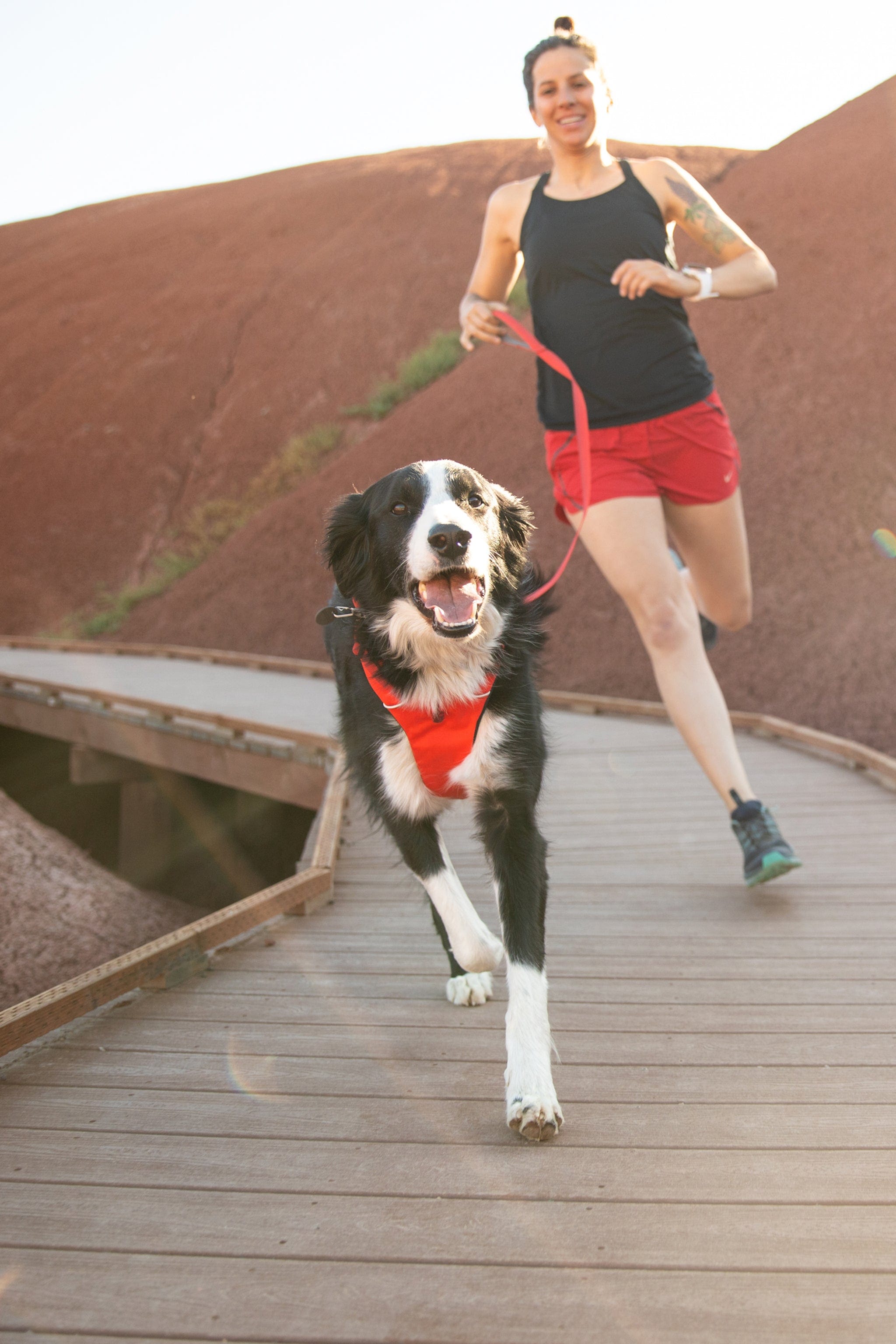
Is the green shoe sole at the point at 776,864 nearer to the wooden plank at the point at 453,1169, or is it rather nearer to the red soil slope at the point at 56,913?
the wooden plank at the point at 453,1169

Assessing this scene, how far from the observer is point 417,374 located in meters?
21.8

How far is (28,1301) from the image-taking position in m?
1.35

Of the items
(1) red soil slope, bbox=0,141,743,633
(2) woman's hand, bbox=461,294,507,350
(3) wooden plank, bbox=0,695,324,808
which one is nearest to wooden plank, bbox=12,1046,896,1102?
(2) woman's hand, bbox=461,294,507,350

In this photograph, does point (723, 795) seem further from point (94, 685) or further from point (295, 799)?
point (94, 685)

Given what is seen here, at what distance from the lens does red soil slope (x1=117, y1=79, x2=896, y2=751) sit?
10188 millimetres

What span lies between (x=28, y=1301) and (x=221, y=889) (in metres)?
7.25

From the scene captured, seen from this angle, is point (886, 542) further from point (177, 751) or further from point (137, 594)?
point (137, 594)

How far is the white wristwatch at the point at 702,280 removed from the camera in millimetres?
3020

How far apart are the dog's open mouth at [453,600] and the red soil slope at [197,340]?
2340cm

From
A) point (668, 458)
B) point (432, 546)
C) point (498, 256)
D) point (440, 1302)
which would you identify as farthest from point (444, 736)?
point (498, 256)

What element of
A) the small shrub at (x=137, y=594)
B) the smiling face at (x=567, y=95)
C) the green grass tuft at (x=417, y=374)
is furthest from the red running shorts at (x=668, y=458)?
the small shrub at (x=137, y=594)

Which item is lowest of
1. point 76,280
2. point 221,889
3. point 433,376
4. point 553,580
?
point 221,889

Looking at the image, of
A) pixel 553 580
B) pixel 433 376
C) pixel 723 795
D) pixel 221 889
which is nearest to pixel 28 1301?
pixel 553 580

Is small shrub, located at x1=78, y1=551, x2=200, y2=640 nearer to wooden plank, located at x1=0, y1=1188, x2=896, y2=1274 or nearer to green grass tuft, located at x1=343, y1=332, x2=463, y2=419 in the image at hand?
green grass tuft, located at x1=343, y1=332, x2=463, y2=419
